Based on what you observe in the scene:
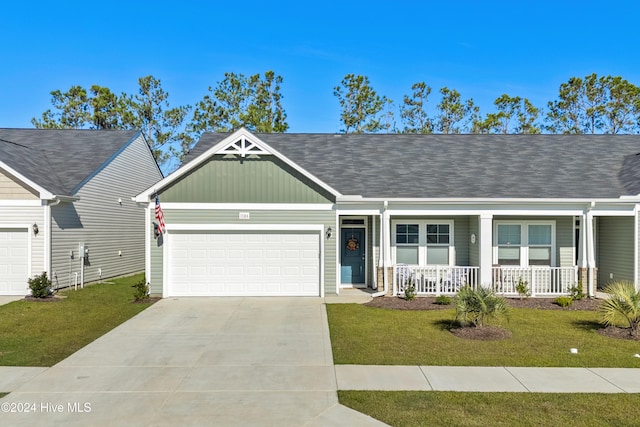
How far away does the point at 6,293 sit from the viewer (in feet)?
46.9

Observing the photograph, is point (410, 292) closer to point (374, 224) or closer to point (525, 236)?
point (374, 224)

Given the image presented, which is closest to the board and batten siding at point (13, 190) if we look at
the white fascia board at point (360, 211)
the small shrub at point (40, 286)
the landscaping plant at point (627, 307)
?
the small shrub at point (40, 286)

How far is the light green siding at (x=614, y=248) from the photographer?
46.2ft

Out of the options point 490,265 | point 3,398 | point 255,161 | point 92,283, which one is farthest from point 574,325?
point 92,283

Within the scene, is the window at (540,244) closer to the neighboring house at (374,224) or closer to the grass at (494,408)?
the neighboring house at (374,224)

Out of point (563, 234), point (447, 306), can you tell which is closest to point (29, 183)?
point (447, 306)

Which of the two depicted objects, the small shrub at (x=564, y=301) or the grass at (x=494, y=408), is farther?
the small shrub at (x=564, y=301)

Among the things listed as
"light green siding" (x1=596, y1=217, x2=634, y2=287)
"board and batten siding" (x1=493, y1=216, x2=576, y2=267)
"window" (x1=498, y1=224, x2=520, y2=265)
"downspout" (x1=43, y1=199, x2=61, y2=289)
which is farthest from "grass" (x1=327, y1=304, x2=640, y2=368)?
"downspout" (x1=43, y1=199, x2=61, y2=289)

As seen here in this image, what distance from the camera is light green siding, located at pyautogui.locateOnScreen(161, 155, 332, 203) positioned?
1381 cm

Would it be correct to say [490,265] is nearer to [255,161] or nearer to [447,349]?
[447,349]

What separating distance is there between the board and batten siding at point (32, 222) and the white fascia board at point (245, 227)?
4286 mm

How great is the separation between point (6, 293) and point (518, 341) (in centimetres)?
1485

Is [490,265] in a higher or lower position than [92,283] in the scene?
higher

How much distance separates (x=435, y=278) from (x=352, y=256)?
9.60 ft
